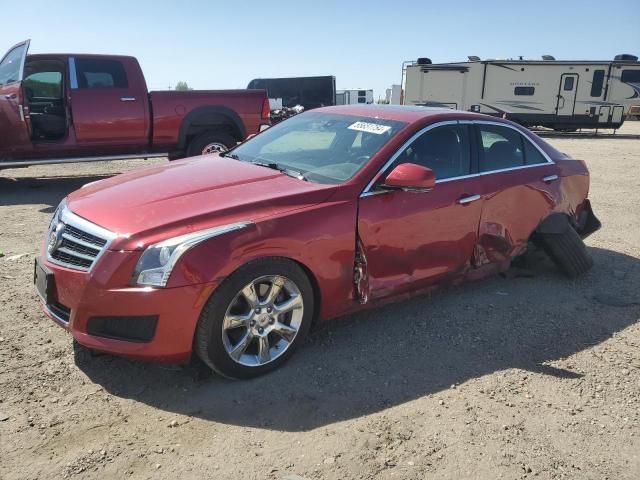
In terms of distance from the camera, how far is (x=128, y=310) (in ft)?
9.48

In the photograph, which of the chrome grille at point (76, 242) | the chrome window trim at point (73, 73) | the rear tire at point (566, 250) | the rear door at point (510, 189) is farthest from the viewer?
the chrome window trim at point (73, 73)

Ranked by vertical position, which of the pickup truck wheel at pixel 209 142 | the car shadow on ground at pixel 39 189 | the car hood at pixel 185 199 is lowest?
the car shadow on ground at pixel 39 189

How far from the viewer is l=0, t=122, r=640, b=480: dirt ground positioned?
103 inches

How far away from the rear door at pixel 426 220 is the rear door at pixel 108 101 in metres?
6.05

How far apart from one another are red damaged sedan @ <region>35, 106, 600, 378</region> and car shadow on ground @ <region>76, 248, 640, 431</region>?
0.24 metres

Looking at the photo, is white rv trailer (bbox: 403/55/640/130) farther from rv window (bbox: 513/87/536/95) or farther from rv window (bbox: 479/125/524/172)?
rv window (bbox: 479/125/524/172)

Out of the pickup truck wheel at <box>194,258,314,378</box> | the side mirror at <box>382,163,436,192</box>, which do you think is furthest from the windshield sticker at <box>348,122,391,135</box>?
the pickup truck wheel at <box>194,258,314,378</box>

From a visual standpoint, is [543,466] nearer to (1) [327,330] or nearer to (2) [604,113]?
(1) [327,330]

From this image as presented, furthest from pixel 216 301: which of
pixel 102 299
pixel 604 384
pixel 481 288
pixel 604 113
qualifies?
pixel 604 113

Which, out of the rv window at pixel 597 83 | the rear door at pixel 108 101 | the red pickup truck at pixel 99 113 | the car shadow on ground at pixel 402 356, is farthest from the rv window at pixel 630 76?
the rear door at pixel 108 101

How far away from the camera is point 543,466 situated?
8.73 feet

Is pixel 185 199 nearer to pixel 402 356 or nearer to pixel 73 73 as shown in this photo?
pixel 402 356

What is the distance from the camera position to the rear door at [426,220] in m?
3.68

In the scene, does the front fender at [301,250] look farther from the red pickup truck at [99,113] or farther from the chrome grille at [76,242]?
the red pickup truck at [99,113]
